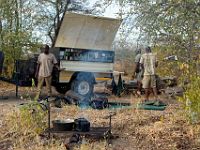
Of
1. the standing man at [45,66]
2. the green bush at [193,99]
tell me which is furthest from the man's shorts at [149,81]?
the green bush at [193,99]

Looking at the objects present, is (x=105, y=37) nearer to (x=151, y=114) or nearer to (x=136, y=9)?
(x=151, y=114)

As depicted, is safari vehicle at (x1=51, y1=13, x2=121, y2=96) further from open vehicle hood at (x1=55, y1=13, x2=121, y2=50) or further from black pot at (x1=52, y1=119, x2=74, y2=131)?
black pot at (x1=52, y1=119, x2=74, y2=131)

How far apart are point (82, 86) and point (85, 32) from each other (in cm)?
187

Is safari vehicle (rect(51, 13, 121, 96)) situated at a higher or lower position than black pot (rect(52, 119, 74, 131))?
higher

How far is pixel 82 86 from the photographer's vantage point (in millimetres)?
15125

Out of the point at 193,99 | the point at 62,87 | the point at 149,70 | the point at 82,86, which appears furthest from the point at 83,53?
the point at 193,99

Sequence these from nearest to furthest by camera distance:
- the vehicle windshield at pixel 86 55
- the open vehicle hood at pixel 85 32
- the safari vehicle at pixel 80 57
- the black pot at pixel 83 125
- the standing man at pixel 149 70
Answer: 1. the black pot at pixel 83 125
2. the standing man at pixel 149 70
3. the safari vehicle at pixel 80 57
4. the vehicle windshield at pixel 86 55
5. the open vehicle hood at pixel 85 32

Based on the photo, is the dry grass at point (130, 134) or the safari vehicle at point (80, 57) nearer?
the dry grass at point (130, 134)

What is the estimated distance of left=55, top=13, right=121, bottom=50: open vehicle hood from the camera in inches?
587

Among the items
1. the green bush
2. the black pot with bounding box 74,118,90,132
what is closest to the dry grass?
the green bush

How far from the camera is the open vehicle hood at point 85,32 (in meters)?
14.9

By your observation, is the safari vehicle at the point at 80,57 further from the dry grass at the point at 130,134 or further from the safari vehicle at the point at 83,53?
the dry grass at the point at 130,134

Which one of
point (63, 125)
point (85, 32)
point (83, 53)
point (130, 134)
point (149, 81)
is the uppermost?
point (85, 32)

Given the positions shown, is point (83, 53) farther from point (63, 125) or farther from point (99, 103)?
point (63, 125)
